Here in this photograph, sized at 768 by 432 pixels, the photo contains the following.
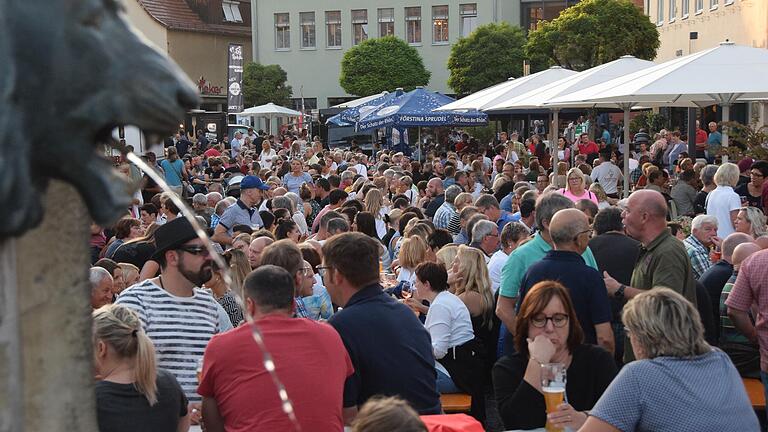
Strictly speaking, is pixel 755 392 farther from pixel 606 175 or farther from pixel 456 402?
pixel 606 175

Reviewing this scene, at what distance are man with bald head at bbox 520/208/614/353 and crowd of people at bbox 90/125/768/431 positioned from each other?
0.01 meters

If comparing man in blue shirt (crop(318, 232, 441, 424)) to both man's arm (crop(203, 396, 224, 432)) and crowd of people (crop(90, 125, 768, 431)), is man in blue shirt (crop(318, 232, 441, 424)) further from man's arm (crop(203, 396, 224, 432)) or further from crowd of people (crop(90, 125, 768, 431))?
man's arm (crop(203, 396, 224, 432))

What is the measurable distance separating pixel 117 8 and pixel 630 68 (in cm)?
1882

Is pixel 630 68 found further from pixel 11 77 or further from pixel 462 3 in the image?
pixel 462 3

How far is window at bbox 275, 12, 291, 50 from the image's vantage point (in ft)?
226

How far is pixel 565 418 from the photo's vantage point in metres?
4.87

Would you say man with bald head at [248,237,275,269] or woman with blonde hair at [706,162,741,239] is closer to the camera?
man with bald head at [248,237,275,269]

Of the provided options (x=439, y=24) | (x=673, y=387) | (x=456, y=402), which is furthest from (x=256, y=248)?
(x=439, y=24)

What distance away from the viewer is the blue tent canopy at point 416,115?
25375 mm

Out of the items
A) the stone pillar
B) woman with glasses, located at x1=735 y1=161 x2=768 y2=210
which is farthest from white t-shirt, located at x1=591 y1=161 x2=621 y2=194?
the stone pillar

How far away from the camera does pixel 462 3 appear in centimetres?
6575

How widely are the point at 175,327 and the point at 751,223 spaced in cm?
607

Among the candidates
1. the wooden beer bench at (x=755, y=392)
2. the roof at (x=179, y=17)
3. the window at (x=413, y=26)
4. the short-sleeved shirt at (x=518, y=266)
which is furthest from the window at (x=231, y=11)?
the short-sleeved shirt at (x=518, y=266)

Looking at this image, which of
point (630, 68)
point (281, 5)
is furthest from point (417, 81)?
point (630, 68)
